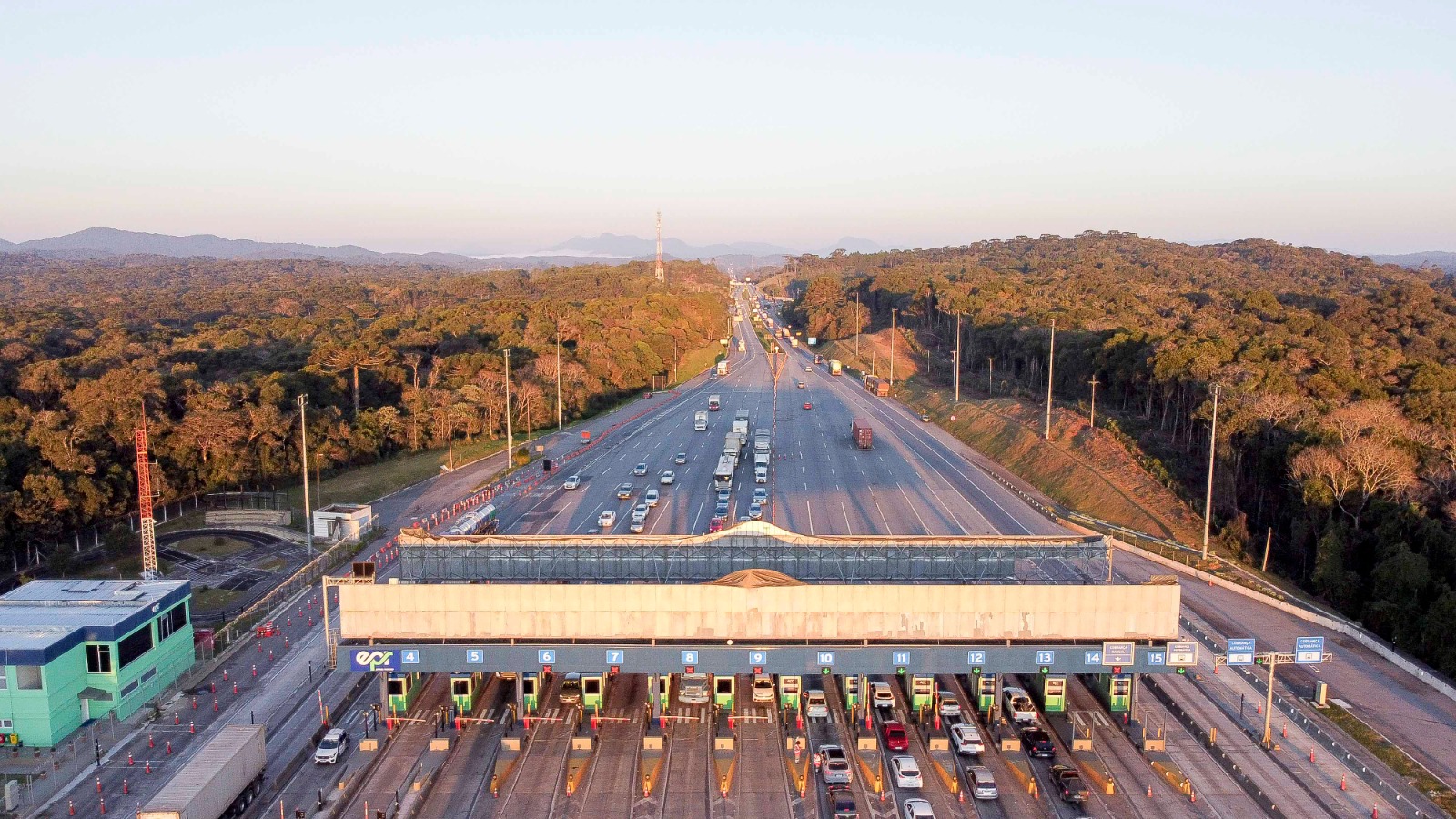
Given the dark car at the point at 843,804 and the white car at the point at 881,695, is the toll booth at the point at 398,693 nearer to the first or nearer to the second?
the dark car at the point at 843,804

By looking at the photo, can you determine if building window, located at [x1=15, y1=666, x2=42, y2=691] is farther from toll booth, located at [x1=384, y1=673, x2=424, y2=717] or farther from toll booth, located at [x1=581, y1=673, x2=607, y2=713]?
toll booth, located at [x1=581, y1=673, x2=607, y2=713]

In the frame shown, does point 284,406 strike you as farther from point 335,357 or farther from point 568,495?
point 568,495

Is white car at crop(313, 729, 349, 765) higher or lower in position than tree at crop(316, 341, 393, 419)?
lower

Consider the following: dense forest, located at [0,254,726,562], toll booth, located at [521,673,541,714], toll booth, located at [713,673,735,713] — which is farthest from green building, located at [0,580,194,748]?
toll booth, located at [713,673,735,713]

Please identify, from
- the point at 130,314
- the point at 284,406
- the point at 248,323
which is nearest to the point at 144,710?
the point at 284,406

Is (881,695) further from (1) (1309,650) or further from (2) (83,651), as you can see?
(2) (83,651)

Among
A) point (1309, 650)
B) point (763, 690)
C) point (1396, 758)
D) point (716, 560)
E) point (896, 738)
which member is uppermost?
point (716, 560)

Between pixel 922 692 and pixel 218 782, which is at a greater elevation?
pixel 218 782

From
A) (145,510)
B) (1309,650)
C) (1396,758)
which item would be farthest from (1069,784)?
(145,510)
